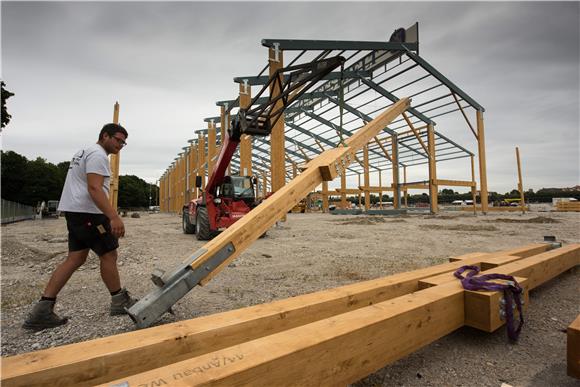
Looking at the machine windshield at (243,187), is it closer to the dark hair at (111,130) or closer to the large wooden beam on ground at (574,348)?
the dark hair at (111,130)

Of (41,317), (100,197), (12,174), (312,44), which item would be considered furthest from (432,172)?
(12,174)

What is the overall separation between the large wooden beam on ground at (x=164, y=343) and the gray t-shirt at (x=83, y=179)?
4.75 feet

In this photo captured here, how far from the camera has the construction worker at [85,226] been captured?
2318 mm

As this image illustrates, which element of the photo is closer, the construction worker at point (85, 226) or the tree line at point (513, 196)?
the construction worker at point (85, 226)

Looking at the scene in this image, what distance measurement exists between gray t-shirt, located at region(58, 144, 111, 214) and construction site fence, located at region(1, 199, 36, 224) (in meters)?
20.0

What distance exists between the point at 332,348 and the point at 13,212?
2506 cm

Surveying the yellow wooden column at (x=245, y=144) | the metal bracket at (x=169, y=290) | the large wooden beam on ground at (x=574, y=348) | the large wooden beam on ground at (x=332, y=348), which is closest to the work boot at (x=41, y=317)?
the metal bracket at (x=169, y=290)

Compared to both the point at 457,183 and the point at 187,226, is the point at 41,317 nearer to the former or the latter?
the point at 187,226

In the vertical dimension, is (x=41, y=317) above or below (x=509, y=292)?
below

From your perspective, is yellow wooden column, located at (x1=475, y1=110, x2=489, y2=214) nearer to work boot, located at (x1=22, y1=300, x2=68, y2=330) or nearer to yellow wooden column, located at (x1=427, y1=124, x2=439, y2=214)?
yellow wooden column, located at (x1=427, y1=124, x2=439, y2=214)

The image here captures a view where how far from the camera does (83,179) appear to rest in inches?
96.7

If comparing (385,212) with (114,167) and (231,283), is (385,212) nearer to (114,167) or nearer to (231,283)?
(114,167)

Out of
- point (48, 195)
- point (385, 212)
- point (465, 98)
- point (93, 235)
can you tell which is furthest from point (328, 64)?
point (48, 195)

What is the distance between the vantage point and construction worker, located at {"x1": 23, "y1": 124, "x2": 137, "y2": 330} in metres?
2.32
